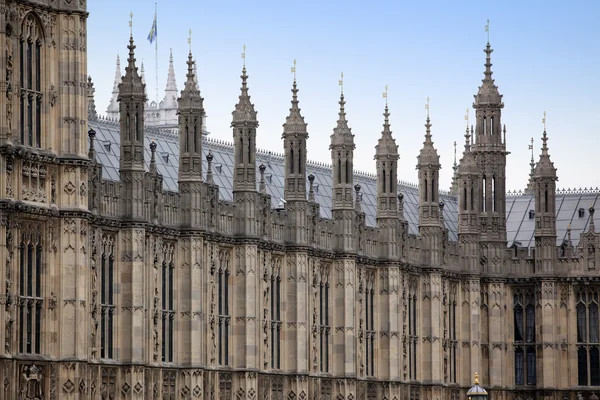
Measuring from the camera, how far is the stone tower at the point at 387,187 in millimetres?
114188

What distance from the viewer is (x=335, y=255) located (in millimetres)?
110062

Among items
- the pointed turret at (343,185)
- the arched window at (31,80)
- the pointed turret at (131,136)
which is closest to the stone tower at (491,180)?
the pointed turret at (343,185)

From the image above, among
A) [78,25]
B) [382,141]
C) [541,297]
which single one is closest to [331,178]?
[382,141]

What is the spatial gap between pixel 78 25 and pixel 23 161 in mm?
6931

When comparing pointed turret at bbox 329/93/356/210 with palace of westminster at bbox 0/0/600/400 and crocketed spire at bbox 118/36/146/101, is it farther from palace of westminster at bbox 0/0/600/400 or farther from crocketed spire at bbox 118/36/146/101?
crocketed spire at bbox 118/36/146/101

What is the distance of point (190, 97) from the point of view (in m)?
97.6

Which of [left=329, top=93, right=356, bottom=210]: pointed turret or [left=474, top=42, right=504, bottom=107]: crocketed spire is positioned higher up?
[left=474, top=42, right=504, bottom=107]: crocketed spire

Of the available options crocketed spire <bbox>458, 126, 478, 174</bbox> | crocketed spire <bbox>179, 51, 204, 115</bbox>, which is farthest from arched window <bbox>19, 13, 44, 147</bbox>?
crocketed spire <bbox>458, 126, 478, 174</bbox>

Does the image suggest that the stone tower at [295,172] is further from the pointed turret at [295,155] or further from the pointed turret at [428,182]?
the pointed turret at [428,182]

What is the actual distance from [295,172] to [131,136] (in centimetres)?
1519

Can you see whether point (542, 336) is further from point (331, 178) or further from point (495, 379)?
point (331, 178)

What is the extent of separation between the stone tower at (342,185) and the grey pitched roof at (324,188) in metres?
3.52

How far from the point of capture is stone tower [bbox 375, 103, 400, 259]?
114 metres

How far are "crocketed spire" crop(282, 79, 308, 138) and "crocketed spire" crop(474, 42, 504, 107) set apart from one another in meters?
24.5
